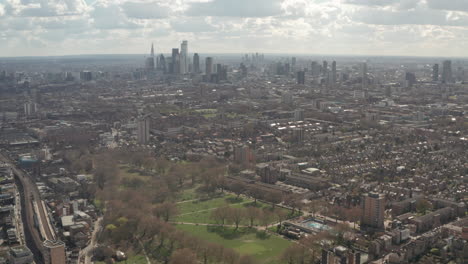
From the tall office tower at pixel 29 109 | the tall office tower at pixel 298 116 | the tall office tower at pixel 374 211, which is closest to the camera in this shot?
the tall office tower at pixel 374 211

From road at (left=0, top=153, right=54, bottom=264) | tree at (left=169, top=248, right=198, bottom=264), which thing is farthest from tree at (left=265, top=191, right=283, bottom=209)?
road at (left=0, top=153, right=54, bottom=264)

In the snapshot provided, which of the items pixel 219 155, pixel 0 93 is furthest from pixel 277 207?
pixel 0 93

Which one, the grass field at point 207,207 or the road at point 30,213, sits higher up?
the grass field at point 207,207

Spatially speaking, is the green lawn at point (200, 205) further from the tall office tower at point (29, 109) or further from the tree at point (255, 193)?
the tall office tower at point (29, 109)

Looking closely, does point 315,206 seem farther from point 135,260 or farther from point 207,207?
point 135,260

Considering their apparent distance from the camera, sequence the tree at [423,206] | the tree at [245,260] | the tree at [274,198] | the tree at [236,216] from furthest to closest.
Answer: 1. the tree at [274,198]
2. the tree at [423,206]
3. the tree at [236,216]
4. the tree at [245,260]

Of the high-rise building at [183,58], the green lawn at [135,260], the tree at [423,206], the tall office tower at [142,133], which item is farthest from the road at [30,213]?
the high-rise building at [183,58]

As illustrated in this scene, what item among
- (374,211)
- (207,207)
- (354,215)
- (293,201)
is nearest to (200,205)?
(207,207)
